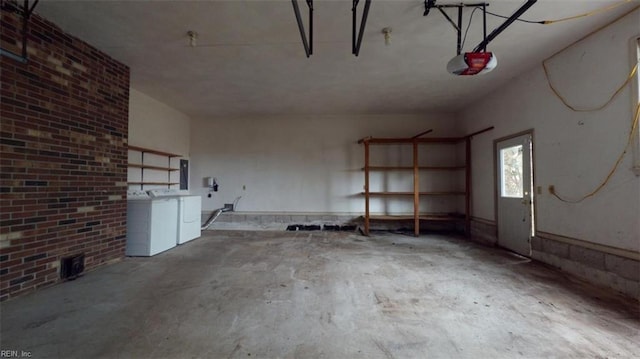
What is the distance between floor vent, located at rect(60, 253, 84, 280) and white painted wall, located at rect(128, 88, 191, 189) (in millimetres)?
2008

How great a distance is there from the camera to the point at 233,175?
673 centimetres

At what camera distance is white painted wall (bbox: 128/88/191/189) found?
4.80 meters

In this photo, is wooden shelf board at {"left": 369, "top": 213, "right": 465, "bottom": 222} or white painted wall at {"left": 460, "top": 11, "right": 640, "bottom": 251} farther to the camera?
wooden shelf board at {"left": 369, "top": 213, "right": 465, "bottom": 222}

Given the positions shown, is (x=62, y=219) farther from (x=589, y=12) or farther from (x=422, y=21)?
(x=589, y=12)

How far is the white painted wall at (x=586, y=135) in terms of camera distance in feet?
8.59

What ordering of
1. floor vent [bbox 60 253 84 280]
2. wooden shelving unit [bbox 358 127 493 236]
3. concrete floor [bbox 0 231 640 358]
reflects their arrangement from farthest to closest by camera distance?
wooden shelving unit [bbox 358 127 493 236] → floor vent [bbox 60 253 84 280] → concrete floor [bbox 0 231 640 358]

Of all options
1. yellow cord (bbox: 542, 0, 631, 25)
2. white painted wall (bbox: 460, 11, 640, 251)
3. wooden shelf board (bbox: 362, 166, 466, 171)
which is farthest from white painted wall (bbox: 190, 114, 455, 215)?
yellow cord (bbox: 542, 0, 631, 25)

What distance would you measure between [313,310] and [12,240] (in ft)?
9.92

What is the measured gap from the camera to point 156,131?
5398mm

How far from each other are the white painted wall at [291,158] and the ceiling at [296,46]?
4.52ft

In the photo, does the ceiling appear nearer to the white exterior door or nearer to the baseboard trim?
the white exterior door

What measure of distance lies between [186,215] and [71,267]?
2028 mm

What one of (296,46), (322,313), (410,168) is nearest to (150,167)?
(296,46)

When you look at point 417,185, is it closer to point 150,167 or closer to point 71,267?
point 150,167
